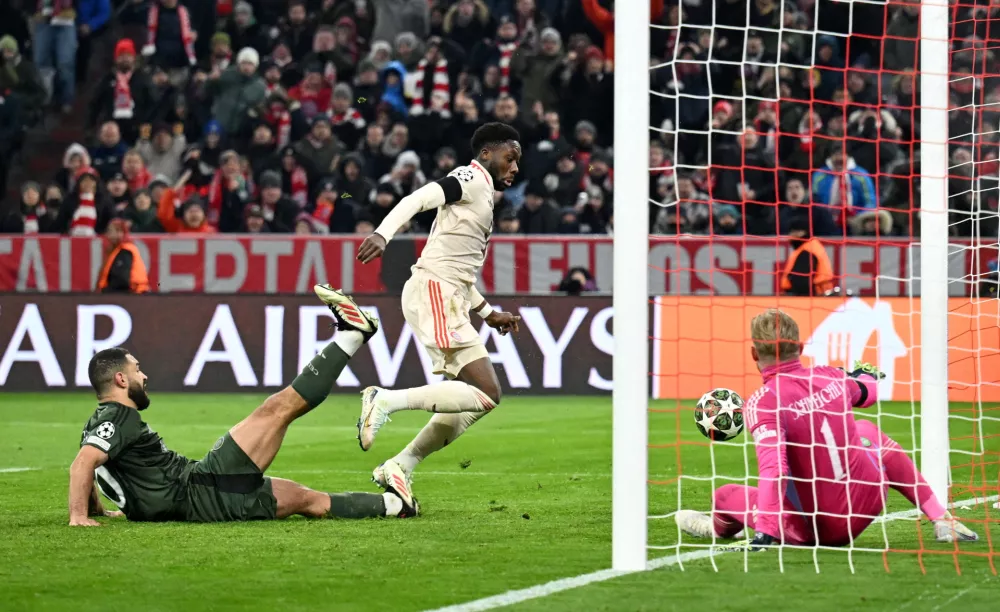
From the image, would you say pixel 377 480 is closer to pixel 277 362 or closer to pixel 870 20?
pixel 277 362

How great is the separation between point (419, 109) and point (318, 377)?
11.8 m

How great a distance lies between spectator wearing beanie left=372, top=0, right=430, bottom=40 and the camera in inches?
777

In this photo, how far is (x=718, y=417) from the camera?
6730mm

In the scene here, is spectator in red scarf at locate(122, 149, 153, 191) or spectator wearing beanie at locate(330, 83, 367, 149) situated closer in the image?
spectator in red scarf at locate(122, 149, 153, 191)

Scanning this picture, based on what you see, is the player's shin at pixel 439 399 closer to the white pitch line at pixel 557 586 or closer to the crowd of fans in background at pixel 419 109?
the white pitch line at pixel 557 586

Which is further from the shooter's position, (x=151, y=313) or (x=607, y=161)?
(x=607, y=161)

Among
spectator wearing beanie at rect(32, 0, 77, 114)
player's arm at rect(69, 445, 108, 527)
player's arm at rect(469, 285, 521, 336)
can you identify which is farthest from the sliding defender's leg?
spectator wearing beanie at rect(32, 0, 77, 114)

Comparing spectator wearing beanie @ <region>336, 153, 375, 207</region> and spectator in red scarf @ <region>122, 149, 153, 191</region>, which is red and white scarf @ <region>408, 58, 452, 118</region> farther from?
spectator in red scarf @ <region>122, 149, 153, 191</region>

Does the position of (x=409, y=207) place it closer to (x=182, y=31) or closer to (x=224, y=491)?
(x=224, y=491)

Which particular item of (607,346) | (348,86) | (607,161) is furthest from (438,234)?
(348,86)

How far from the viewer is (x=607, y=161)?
17.8 meters

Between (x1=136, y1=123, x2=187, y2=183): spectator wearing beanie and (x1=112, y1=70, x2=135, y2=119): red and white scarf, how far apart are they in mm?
940

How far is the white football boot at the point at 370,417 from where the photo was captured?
23.1 feet

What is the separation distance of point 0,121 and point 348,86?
15.4 ft
